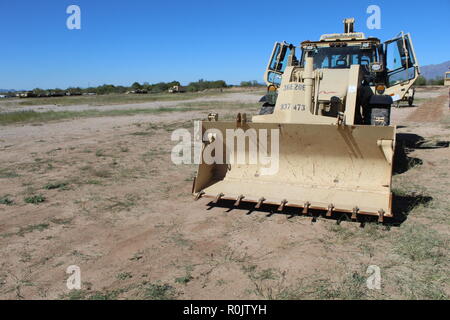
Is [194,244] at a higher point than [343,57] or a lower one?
lower

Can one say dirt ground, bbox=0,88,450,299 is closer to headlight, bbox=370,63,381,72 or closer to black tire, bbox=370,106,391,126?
black tire, bbox=370,106,391,126

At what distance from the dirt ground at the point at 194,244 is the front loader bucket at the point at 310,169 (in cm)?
24

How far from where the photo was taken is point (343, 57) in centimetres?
814

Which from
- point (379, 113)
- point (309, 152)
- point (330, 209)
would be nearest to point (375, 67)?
point (379, 113)

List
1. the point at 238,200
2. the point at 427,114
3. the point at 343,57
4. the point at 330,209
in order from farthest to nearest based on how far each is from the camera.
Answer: the point at 427,114, the point at 343,57, the point at 238,200, the point at 330,209

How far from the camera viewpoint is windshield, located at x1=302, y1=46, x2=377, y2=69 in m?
8.10

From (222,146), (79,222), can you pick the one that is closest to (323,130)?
(222,146)

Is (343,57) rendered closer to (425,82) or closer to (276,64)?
(276,64)

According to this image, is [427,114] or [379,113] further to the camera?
[427,114]

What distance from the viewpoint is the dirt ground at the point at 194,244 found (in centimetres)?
325

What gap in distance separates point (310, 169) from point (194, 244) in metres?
2.12

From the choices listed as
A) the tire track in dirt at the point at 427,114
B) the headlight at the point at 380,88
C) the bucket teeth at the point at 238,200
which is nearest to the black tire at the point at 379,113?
the headlight at the point at 380,88

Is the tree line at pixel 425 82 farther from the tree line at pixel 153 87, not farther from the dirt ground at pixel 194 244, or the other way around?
the dirt ground at pixel 194 244

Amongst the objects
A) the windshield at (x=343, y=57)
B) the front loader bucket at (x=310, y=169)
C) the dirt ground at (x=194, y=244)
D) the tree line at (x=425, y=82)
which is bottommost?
the dirt ground at (x=194, y=244)
